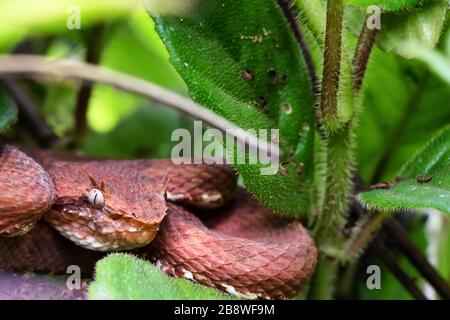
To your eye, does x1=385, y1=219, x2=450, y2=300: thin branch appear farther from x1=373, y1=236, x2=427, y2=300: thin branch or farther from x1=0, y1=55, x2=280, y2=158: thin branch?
x1=0, y1=55, x2=280, y2=158: thin branch

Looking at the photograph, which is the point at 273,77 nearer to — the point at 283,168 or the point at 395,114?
the point at 283,168

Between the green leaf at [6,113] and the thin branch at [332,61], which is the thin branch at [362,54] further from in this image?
the green leaf at [6,113]

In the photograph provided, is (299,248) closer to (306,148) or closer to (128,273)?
(306,148)

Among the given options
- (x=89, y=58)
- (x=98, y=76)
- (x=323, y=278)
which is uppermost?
(x=89, y=58)

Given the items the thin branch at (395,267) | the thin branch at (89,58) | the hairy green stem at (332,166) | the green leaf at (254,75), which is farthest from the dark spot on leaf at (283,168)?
the thin branch at (89,58)

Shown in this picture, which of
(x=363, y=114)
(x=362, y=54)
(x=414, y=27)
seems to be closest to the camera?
(x=414, y=27)

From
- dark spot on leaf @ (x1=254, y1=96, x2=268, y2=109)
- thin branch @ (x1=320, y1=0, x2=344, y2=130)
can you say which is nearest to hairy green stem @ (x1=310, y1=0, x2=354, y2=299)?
thin branch @ (x1=320, y1=0, x2=344, y2=130)

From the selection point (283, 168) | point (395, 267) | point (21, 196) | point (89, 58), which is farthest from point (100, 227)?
point (89, 58)
